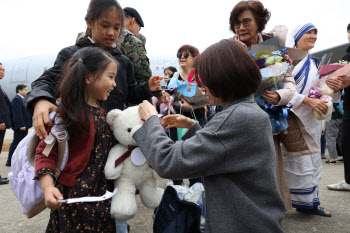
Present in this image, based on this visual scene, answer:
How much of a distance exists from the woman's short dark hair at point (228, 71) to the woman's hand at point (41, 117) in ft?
2.59

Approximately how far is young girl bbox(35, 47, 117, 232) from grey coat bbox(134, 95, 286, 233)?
0.41m

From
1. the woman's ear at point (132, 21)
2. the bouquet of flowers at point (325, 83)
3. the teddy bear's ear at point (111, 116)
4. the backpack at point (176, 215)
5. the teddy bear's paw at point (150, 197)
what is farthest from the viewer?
the woman's ear at point (132, 21)

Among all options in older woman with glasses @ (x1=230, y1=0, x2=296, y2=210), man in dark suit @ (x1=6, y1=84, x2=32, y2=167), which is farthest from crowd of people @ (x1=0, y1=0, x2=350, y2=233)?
man in dark suit @ (x1=6, y1=84, x2=32, y2=167)

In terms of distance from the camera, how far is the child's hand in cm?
125

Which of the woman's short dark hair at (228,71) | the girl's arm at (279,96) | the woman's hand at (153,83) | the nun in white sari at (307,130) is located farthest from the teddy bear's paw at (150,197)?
the nun in white sari at (307,130)

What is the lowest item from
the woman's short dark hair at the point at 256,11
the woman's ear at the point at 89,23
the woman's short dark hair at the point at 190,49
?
the woman's short dark hair at the point at 190,49

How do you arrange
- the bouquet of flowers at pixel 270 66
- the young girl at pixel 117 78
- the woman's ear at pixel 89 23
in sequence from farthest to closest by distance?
the bouquet of flowers at pixel 270 66
the woman's ear at pixel 89 23
the young girl at pixel 117 78

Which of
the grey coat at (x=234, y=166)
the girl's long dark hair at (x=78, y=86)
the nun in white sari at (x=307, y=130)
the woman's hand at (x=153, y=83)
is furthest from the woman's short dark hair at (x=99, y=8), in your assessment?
the nun in white sari at (x=307, y=130)

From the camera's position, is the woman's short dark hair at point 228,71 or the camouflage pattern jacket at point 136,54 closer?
the woman's short dark hair at point 228,71

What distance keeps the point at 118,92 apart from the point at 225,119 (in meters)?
0.98

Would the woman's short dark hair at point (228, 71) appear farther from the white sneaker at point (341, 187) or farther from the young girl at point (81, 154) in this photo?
the white sneaker at point (341, 187)

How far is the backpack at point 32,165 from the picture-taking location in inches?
53.5

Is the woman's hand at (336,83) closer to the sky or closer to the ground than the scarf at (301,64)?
closer to the ground

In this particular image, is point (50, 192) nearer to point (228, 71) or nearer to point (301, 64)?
point (228, 71)
